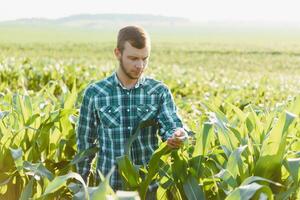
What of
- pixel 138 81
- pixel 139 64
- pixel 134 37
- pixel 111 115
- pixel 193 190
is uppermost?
pixel 134 37

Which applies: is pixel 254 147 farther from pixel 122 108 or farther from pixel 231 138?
pixel 122 108

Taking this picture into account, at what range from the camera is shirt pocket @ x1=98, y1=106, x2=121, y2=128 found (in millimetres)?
3086

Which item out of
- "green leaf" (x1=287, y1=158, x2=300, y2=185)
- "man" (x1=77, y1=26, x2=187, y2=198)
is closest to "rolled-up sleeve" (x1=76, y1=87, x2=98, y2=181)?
"man" (x1=77, y1=26, x2=187, y2=198)

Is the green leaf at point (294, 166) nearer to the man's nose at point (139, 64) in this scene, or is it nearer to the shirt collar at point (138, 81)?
the man's nose at point (139, 64)

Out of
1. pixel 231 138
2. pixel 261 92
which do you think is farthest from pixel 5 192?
pixel 261 92

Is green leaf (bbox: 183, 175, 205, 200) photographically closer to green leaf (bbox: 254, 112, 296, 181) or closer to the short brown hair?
green leaf (bbox: 254, 112, 296, 181)

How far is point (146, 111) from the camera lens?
3.10 metres

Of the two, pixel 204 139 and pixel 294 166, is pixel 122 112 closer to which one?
pixel 204 139

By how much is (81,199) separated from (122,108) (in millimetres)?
1040

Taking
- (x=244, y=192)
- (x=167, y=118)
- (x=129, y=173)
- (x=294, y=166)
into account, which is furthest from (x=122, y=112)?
(x=244, y=192)

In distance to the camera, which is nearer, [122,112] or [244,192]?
[244,192]

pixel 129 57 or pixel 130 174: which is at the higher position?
pixel 129 57

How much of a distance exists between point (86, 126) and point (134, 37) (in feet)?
1.98

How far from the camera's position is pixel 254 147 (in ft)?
8.97
